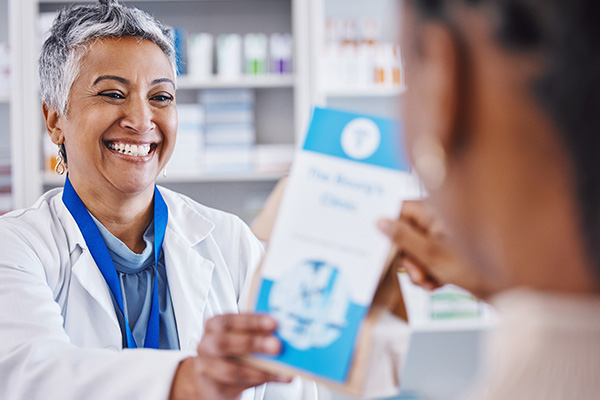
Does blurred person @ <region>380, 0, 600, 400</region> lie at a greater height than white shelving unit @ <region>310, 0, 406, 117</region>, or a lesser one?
lesser

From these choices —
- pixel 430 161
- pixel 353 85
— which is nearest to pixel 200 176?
pixel 353 85

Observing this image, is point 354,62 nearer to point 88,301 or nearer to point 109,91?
point 109,91

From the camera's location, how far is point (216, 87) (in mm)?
3098

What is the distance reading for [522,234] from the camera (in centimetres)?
39

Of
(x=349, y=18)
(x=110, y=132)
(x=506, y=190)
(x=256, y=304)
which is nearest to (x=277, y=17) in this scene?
(x=349, y=18)

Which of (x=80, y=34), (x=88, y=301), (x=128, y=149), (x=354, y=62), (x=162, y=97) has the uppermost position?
(x=354, y=62)

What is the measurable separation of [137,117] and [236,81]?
1.60 m

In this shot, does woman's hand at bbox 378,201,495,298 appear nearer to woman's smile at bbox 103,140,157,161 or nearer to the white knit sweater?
the white knit sweater

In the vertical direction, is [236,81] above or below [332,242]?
above

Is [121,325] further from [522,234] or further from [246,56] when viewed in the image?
[246,56]

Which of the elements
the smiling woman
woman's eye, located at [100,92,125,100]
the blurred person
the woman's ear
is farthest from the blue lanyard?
the blurred person

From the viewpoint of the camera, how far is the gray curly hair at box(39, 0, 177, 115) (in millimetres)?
1401

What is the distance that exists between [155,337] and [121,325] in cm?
8

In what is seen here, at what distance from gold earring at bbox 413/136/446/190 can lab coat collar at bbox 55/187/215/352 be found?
3.35 feet
